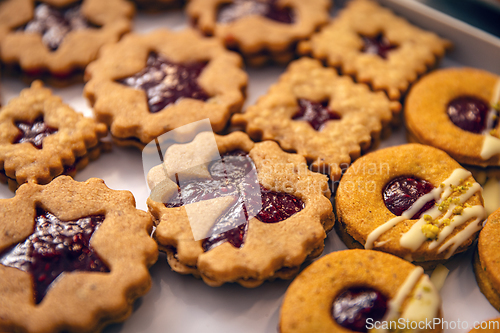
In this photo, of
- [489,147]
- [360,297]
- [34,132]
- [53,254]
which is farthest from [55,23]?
[489,147]

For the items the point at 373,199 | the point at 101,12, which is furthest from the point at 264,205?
the point at 101,12

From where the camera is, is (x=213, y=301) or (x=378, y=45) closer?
(x=213, y=301)

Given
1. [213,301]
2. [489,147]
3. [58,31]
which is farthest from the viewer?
[58,31]

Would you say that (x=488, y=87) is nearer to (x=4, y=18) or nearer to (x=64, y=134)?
(x=64, y=134)

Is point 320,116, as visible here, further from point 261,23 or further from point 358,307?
point 358,307

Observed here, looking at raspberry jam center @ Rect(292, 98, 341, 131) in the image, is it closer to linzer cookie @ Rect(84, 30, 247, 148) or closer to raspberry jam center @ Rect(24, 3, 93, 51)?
linzer cookie @ Rect(84, 30, 247, 148)

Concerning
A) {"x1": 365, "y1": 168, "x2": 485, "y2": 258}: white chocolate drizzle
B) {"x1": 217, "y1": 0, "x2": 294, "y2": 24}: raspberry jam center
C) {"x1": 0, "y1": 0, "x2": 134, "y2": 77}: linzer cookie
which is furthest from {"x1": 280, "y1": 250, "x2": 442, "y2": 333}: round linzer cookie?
{"x1": 0, "y1": 0, "x2": 134, "y2": 77}: linzer cookie
